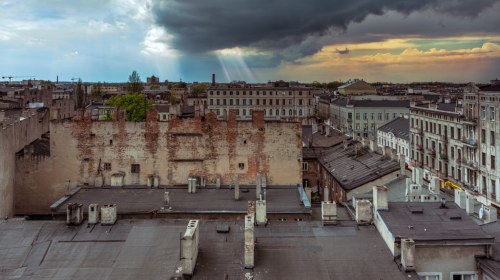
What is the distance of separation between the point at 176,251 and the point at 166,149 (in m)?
22.4

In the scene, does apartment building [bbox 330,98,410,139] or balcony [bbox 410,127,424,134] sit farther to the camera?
apartment building [bbox 330,98,410,139]

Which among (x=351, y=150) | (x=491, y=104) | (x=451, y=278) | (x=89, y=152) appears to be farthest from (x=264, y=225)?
(x=491, y=104)

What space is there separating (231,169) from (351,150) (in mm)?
16632

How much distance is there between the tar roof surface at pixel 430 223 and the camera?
2073cm

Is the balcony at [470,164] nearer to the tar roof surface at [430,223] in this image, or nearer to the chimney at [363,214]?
the tar roof surface at [430,223]

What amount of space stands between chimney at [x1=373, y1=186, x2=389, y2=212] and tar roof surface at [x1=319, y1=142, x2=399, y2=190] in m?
16.0

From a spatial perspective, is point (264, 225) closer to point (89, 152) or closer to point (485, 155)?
point (89, 152)

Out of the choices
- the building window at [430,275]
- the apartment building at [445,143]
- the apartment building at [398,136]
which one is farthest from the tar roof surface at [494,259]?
the apartment building at [398,136]

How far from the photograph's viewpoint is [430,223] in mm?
22141

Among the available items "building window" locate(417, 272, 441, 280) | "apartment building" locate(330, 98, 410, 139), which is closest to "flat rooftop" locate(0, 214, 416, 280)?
"building window" locate(417, 272, 441, 280)

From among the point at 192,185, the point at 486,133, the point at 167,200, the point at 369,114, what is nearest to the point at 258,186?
the point at 192,185

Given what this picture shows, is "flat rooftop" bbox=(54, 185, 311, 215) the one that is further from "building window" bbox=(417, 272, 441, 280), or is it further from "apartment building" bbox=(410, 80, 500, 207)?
"apartment building" bbox=(410, 80, 500, 207)

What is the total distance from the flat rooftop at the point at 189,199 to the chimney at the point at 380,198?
1053 centimetres

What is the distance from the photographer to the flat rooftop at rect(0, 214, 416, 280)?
63.4 feet
